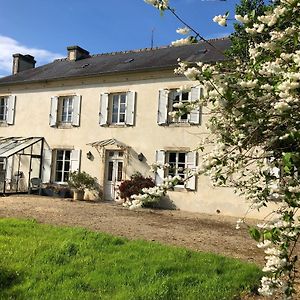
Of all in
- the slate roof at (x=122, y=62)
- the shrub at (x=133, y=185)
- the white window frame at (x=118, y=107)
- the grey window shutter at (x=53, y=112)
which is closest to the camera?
the shrub at (x=133, y=185)

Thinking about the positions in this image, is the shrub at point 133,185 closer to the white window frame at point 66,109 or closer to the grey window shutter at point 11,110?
the white window frame at point 66,109

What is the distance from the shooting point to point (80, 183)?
15812 millimetres

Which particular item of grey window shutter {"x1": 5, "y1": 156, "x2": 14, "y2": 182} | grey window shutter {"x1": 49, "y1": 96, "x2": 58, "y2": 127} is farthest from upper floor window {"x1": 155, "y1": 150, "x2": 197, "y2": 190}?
grey window shutter {"x1": 5, "y1": 156, "x2": 14, "y2": 182}

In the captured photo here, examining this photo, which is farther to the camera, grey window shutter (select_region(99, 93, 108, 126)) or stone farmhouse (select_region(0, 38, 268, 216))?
grey window shutter (select_region(99, 93, 108, 126))

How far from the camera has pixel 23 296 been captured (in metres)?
4.84

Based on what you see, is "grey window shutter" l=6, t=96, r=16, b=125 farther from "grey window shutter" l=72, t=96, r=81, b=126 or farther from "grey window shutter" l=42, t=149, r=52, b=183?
"grey window shutter" l=72, t=96, r=81, b=126

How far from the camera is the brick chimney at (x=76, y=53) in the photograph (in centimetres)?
2055

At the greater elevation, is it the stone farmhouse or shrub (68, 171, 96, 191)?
the stone farmhouse

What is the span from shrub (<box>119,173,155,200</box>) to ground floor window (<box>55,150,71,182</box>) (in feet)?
11.3

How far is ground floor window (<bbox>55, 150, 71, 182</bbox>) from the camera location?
56.0 ft

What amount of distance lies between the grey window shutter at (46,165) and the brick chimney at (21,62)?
6597mm

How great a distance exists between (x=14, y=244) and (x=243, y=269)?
3.65 metres

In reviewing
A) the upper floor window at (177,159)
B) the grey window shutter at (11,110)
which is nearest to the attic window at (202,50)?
the upper floor window at (177,159)

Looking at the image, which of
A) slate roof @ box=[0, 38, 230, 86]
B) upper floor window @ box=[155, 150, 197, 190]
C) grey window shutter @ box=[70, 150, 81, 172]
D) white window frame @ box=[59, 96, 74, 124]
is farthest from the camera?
white window frame @ box=[59, 96, 74, 124]
